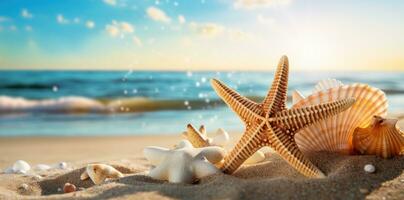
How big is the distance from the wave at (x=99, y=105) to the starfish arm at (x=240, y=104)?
10537 millimetres

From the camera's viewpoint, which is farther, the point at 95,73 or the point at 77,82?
the point at 95,73

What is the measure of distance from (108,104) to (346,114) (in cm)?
1355

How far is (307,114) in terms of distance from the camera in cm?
303

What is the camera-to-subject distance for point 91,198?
277 cm

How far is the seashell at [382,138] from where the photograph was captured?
3.16 metres

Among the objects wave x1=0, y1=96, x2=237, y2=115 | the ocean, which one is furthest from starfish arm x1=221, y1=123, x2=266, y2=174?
wave x1=0, y1=96, x2=237, y2=115

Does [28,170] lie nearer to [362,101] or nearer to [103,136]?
[362,101]

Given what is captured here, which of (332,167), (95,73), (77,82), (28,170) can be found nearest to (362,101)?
(332,167)

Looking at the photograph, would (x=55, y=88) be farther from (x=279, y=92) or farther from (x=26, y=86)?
(x=279, y=92)

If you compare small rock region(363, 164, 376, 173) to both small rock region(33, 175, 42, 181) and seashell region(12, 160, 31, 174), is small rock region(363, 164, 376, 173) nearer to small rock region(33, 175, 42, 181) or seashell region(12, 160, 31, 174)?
small rock region(33, 175, 42, 181)

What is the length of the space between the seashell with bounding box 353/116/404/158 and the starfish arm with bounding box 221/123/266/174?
717 mm

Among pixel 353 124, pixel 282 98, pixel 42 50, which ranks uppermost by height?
pixel 42 50

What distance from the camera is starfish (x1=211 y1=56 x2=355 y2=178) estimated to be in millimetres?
3006

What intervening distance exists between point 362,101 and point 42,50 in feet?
97.2
